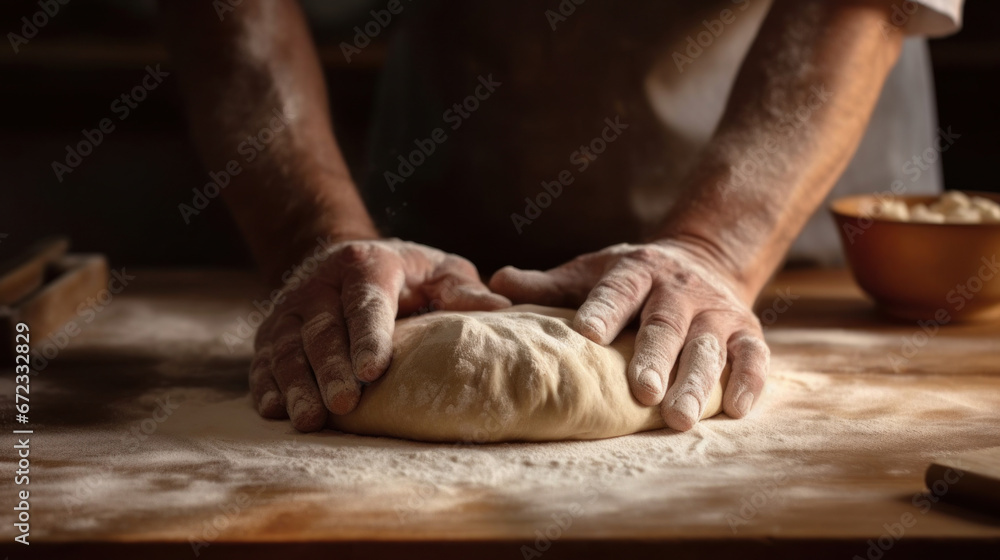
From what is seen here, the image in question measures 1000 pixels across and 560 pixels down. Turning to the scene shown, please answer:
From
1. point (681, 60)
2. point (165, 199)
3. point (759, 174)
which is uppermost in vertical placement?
point (681, 60)

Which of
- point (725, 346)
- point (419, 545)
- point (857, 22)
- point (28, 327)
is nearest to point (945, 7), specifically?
point (857, 22)

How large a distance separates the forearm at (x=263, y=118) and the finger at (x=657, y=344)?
0.63 meters

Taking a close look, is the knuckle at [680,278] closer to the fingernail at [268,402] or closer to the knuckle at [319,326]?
the knuckle at [319,326]

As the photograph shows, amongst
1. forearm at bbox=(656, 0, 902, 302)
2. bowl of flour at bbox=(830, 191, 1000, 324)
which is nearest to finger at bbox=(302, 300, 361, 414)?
forearm at bbox=(656, 0, 902, 302)

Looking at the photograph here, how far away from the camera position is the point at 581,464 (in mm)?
1120

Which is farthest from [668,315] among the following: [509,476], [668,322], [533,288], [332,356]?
[332,356]

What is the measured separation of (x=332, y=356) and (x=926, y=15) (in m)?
1.34

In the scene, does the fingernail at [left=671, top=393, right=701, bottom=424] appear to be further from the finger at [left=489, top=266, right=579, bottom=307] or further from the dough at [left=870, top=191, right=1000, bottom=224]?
the dough at [left=870, top=191, right=1000, bottom=224]

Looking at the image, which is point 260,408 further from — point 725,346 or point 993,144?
point 993,144

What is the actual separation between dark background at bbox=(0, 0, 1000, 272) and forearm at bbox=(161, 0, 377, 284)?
1.34m

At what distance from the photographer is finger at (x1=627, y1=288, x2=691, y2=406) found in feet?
4.01

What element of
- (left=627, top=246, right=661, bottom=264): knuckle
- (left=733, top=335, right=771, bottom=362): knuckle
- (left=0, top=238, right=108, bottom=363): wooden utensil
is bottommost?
(left=0, top=238, right=108, bottom=363): wooden utensil

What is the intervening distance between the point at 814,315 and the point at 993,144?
173cm

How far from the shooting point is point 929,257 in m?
1.73
